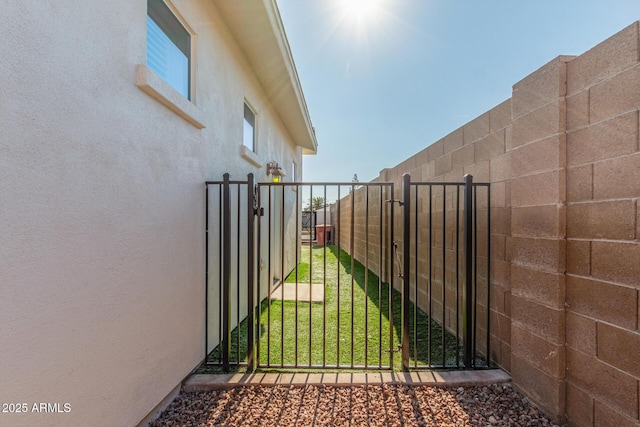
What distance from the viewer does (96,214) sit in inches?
63.4

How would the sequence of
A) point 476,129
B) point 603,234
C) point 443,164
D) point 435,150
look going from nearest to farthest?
point 603,234 < point 476,129 < point 443,164 < point 435,150

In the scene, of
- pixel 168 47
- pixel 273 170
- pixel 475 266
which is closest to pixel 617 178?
pixel 475 266

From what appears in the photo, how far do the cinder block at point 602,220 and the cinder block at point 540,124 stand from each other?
1.83ft

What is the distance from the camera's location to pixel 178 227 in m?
2.43

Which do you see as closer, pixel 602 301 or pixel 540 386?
pixel 602 301

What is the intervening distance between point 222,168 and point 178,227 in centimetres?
109

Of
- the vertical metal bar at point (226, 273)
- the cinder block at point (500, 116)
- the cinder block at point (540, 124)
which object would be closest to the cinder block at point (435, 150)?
the cinder block at point (500, 116)

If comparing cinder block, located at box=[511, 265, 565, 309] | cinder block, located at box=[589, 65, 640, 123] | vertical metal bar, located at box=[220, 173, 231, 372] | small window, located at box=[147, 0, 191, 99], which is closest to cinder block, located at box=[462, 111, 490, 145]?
cinder block, located at box=[589, 65, 640, 123]

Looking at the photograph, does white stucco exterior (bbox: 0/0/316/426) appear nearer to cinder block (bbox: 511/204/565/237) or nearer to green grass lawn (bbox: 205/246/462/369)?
green grass lawn (bbox: 205/246/462/369)

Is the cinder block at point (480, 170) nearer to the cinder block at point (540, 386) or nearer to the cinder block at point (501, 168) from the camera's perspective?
the cinder block at point (501, 168)

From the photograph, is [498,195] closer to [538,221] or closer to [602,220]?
[538,221]

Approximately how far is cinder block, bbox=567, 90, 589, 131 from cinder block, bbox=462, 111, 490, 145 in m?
0.98

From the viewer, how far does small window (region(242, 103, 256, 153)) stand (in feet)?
14.7

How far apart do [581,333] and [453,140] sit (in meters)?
2.39
